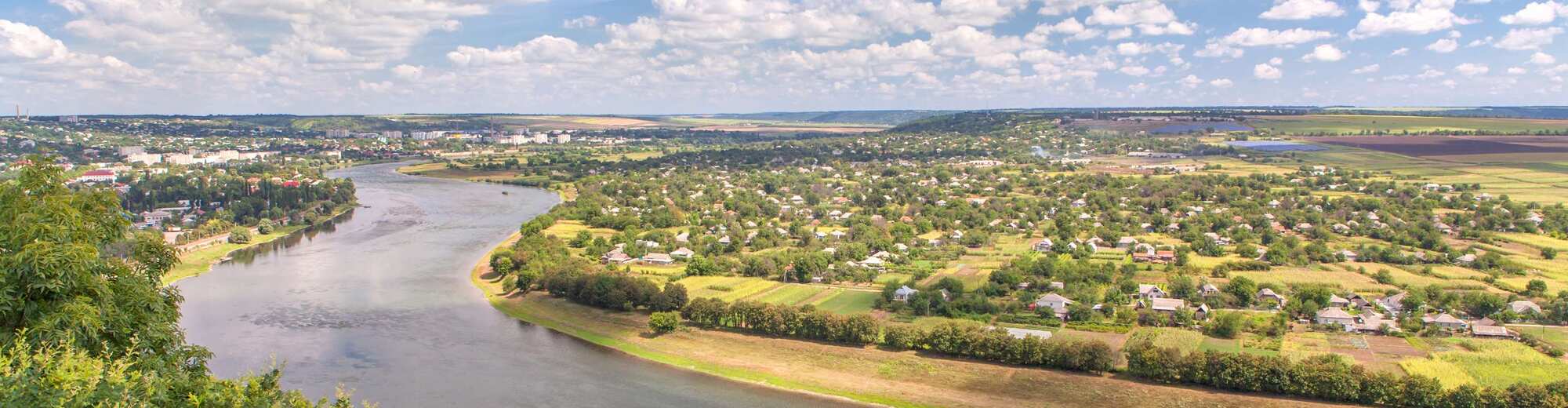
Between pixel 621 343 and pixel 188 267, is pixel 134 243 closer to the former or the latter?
pixel 621 343

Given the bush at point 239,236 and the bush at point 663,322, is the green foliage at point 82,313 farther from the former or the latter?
the bush at point 239,236

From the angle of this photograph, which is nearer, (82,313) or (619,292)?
(82,313)

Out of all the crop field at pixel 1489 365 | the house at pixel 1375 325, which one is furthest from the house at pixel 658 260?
the crop field at pixel 1489 365

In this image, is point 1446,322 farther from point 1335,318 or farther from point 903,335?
point 903,335

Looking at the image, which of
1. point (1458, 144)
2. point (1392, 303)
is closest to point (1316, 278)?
point (1392, 303)

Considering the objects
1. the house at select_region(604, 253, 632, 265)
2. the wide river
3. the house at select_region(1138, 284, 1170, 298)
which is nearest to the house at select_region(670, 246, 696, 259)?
the house at select_region(604, 253, 632, 265)
